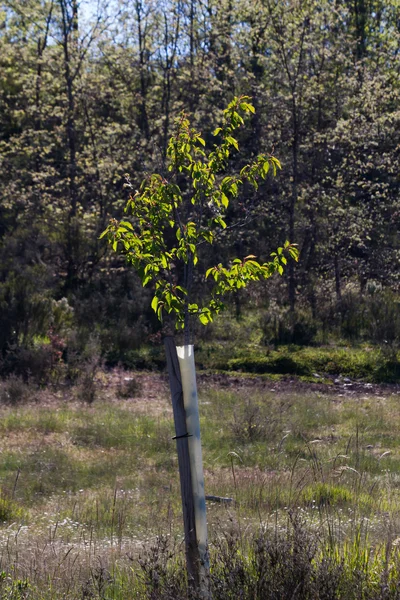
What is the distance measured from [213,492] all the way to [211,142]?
1449 centimetres

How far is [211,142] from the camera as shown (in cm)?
2041

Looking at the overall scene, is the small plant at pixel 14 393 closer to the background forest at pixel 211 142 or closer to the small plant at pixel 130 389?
the small plant at pixel 130 389

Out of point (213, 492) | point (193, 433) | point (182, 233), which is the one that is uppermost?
point (182, 233)

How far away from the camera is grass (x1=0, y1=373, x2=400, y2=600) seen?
4055 millimetres

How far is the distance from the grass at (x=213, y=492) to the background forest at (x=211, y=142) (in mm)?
4098

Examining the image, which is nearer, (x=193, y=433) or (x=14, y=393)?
(x=193, y=433)

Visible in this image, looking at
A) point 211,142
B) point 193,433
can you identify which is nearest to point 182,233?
point 193,433

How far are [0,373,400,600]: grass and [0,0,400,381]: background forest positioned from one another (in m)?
4.10

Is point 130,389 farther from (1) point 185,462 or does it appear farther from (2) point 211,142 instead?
(2) point 211,142

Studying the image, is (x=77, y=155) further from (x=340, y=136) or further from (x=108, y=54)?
(x=340, y=136)

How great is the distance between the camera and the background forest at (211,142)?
16984mm

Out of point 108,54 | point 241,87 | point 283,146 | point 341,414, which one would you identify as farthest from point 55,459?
point 108,54

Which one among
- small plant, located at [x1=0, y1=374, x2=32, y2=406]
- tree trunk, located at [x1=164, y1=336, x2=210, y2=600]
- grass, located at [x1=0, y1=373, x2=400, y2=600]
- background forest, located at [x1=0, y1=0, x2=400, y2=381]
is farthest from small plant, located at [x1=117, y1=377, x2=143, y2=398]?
tree trunk, located at [x1=164, y1=336, x2=210, y2=600]

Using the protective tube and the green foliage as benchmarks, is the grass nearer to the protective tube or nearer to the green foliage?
the protective tube
